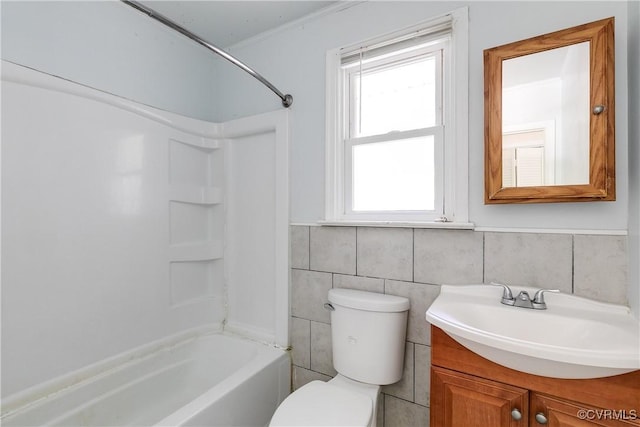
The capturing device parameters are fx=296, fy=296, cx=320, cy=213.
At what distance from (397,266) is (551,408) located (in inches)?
28.2

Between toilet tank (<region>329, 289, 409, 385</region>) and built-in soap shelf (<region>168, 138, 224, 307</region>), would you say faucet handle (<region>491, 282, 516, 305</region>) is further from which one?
built-in soap shelf (<region>168, 138, 224, 307</region>)

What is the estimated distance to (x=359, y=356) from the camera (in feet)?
4.42

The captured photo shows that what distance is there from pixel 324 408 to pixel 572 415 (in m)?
0.80

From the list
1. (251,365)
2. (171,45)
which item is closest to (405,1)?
(171,45)

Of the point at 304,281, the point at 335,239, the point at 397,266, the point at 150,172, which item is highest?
the point at 150,172

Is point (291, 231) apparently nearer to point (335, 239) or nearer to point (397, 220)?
point (335, 239)

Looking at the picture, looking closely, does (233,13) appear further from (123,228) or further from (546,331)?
(546,331)

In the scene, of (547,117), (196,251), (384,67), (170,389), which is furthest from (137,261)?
(547,117)

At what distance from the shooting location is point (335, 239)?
160 centimetres

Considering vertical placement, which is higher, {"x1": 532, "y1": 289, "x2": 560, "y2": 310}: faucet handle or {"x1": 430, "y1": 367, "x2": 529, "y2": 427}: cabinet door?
{"x1": 532, "y1": 289, "x2": 560, "y2": 310}: faucet handle

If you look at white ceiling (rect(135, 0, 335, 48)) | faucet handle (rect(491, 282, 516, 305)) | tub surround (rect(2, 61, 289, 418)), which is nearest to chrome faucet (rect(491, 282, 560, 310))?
faucet handle (rect(491, 282, 516, 305))

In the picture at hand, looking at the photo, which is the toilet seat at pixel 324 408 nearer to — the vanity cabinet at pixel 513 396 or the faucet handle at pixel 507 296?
the vanity cabinet at pixel 513 396

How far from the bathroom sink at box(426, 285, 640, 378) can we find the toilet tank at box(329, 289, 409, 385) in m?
0.23

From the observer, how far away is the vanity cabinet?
766 mm
